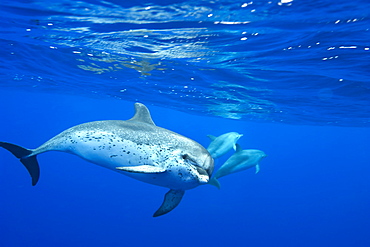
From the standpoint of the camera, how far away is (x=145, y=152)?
5414mm

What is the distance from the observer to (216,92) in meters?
21.4

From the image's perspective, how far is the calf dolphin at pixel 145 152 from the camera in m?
5.07

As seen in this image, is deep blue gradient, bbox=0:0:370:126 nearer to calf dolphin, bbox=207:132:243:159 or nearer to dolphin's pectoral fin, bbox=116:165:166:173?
calf dolphin, bbox=207:132:243:159

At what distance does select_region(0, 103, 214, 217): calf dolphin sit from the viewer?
200 inches

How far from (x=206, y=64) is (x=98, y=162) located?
10162 millimetres


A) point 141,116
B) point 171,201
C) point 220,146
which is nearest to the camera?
point 171,201

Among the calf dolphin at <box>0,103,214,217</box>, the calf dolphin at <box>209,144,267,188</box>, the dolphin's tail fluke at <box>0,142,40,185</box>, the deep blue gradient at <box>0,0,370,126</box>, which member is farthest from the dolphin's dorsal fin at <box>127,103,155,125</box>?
the deep blue gradient at <box>0,0,370,126</box>

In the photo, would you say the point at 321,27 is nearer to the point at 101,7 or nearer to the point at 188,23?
the point at 188,23

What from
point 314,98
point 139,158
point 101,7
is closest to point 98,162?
point 139,158

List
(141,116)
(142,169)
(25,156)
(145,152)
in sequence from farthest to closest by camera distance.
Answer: (141,116) → (25,156) → (145,152) → (142,169)

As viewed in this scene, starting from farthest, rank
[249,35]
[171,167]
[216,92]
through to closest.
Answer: [216,92] → [249,35] → [171,167]

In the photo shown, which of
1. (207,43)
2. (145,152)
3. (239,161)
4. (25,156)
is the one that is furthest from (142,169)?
(207,43)

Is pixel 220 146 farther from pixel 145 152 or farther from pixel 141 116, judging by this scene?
pixel 145 152

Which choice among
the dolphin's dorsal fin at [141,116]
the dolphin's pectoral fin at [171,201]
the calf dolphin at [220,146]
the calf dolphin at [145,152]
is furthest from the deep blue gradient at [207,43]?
the dolphin's pectoral fin at [171,201]
